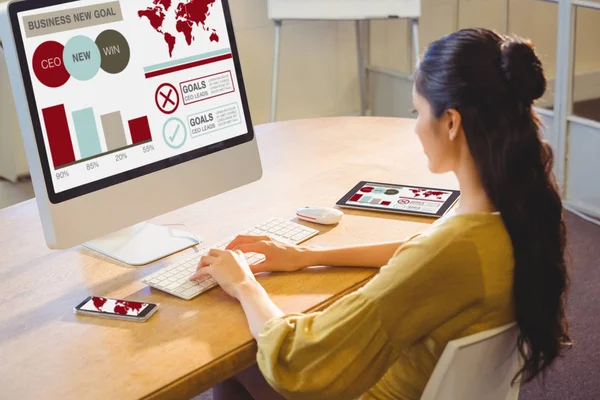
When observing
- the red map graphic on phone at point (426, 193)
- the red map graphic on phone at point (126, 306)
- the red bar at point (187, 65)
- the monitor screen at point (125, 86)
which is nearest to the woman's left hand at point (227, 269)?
the red map graphic on phone at point (126, 306)

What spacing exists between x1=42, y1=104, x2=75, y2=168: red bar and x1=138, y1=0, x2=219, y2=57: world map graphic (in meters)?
0.27

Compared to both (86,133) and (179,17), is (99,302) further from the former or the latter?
(179,17)

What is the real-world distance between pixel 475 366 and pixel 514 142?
33 centimetres

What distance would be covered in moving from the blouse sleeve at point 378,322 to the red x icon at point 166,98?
22.6 inches

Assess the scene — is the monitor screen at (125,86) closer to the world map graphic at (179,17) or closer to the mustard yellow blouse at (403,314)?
the world map graphic at (179,17)

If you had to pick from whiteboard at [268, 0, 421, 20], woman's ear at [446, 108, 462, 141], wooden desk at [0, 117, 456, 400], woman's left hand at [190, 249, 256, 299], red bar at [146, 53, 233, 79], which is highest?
red bar at [146, 53, 233, 79]

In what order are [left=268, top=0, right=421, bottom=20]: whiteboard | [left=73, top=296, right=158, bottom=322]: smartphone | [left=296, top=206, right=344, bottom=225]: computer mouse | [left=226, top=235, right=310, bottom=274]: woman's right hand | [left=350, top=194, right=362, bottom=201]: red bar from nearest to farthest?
1. [left=73, top=296, right=158, bottom=322]: smartphone
2. [left=226, top=235, right=310, bottom=274]: woman's right hand
3. [left=296, top=206, right=344, bottom=225]: computer mouse
4. [left=350, top=194, right=362, bottom=201]: red bar
5. [left=268, top=0, right=421, bottom=20]: whiteboard

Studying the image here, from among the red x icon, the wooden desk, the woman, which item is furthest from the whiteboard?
the woman

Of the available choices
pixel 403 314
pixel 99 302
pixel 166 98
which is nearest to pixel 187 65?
pixel 166 98

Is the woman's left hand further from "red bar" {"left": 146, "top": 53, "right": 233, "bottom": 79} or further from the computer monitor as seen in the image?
"red bar" {"left": 146, "top": 53, "right": 233, "bottom": 79}

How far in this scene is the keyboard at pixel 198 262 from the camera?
4.71 feet

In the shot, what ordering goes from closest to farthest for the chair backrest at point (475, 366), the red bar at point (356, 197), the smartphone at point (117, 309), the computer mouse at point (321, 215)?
1. the chair backrest at point (475, 366)
2. the smartphone at point (117, 309)
3. the computer mouse at point (321, 215)
4. the red bar at point (356, 197)

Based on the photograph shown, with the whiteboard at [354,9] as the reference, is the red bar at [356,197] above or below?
below

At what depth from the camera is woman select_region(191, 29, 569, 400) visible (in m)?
1.20
